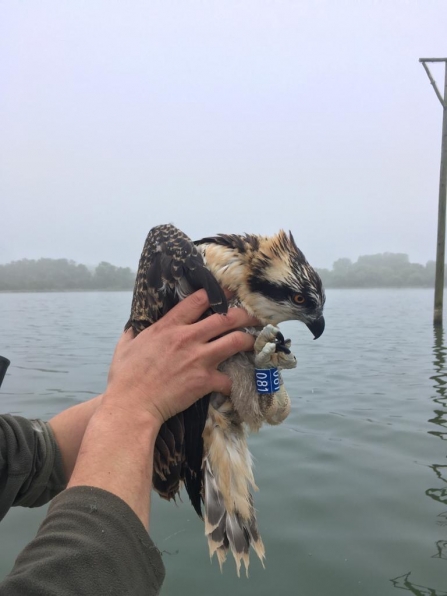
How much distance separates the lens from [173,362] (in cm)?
182

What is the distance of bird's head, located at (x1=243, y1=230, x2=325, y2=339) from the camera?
2723mm

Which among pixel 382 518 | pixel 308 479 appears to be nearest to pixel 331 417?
pixel 308 479

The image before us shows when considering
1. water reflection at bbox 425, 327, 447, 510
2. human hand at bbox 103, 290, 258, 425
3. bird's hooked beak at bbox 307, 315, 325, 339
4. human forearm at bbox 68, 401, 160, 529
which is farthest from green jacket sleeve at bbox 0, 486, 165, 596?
water reflection at bbox 425, 327, 447, 510

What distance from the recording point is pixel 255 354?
2.53 meters

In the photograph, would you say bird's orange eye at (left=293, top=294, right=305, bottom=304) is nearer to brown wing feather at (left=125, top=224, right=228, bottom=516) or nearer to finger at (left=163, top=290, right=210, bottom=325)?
brown wing feather at (left=125, top=224, right=228, bottom=516)

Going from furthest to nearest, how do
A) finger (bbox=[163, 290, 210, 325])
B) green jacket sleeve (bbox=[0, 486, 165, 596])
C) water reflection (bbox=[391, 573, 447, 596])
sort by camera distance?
water reflection (bbox=[391, 573, 447, 596]) < finger (bbox=[163, 290, 210, 325]) < green jacket sleeve (bbox=[0, 486, 165, 596])

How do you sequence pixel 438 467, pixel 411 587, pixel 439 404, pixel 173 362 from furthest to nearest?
pixel 439 404, pixel 438 467, pixel 411 587, pixel 173 362

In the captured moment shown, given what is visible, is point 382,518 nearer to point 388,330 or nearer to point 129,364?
point 129,364

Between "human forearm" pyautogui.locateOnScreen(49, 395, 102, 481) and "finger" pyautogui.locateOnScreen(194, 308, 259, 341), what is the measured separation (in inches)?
27.5

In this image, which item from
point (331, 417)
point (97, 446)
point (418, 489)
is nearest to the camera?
point (97, 446)

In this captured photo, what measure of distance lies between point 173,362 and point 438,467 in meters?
4.01

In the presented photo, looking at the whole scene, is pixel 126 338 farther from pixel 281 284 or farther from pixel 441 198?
pixel 441 198

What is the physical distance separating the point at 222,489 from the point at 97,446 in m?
1.38

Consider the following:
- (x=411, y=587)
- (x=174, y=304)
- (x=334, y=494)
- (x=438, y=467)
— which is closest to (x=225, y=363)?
(x=174, y=304)
